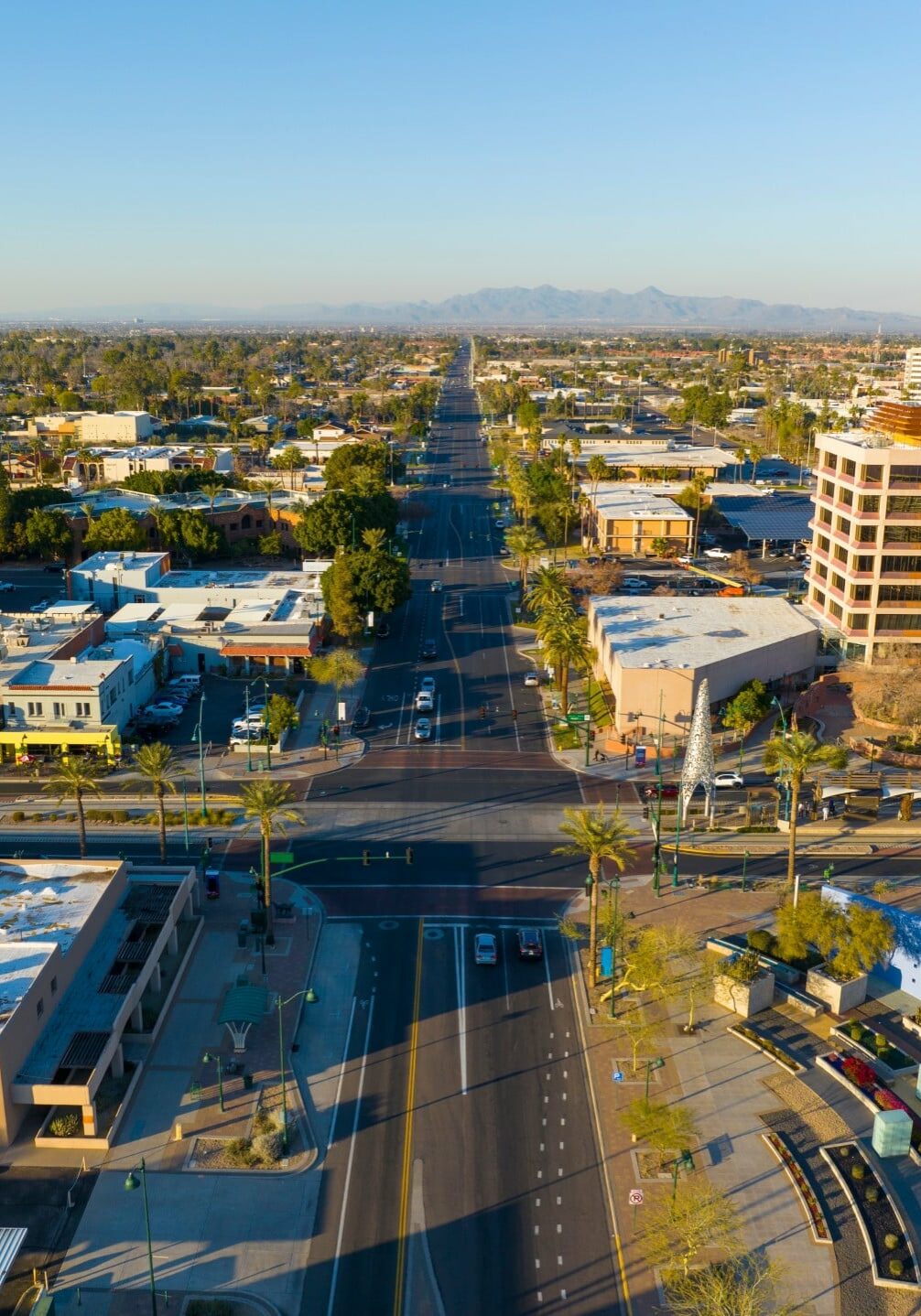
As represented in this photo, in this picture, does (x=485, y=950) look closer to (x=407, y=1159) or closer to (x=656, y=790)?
(x=407, y=1159)

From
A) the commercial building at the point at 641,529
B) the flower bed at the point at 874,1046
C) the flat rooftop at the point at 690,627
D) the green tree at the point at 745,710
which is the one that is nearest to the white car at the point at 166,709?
the flat rooftop at the point at 690,627

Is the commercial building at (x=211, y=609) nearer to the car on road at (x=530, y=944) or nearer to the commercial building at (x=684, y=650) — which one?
the commercial building at (x=684, y=650)

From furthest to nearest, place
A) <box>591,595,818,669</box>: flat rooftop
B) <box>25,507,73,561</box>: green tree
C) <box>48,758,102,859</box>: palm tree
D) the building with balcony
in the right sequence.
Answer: <box>25,507,73,561</box>: green tree < the building with balcony < <box>591,595,818,669</box>: flat rooftop < <box>48,758,102,859</box>: palm tree

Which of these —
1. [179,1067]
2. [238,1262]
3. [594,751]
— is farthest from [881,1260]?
[594,751]

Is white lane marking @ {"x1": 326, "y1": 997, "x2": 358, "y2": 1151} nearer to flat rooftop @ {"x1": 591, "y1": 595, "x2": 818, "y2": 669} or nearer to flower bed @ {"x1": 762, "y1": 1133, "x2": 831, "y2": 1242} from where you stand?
flower bed @ {"x1": 762, "y1": 1133, "x2": 831, "y2": 1242}

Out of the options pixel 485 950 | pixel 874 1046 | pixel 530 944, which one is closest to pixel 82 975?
pixel 485 950

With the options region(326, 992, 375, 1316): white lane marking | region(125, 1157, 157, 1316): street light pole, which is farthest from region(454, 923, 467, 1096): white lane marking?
region(125, 1157, 157, 1316): street light pole

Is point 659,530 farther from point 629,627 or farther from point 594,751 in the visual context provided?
point 594,751
